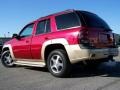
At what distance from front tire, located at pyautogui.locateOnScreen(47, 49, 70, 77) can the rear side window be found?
2.79ft

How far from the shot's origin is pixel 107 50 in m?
7.38

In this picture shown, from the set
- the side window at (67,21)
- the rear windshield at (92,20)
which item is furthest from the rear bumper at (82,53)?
the rear windshield at (92,20)

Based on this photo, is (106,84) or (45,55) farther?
(45,55)

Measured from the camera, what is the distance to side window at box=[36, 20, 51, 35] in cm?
806

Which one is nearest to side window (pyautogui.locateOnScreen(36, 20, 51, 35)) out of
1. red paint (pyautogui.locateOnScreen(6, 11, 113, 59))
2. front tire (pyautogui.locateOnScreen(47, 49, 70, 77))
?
red paint (pyautogui.locateOnScreen(6, 11, 113, 59))

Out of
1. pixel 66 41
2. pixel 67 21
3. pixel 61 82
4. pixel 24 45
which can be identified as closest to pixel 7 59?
pixel 24 45

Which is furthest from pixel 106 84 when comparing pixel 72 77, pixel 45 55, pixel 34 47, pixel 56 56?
pixel 34 47

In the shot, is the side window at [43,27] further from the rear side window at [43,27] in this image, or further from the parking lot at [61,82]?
the parking lot at [61,82]

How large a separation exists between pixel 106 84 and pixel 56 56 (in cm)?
190

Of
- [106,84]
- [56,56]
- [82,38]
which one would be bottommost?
[106,84]

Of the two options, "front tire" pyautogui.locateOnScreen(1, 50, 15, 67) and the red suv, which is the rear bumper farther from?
"front tire" pyautogui.locateOnScreen(1, 50, 15, 67)

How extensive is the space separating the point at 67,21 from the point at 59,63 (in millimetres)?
1223

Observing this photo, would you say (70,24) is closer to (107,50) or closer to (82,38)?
(82,38)

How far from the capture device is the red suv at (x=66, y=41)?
22.6ft
